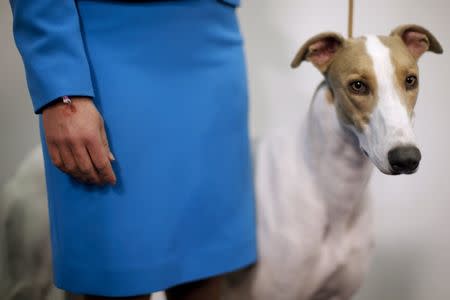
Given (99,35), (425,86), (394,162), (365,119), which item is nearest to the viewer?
(99,35)

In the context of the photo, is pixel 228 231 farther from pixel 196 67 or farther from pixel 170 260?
pixel 196 67

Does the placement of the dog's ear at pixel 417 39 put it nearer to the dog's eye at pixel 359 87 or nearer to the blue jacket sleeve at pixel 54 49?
the dog's eye at pixel 359 87

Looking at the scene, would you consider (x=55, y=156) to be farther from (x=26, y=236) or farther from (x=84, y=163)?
(x=26, y=236)

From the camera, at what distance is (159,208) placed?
0.95 meters

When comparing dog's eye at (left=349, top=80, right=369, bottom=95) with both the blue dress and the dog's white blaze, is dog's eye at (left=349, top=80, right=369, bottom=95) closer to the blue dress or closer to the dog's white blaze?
the dog's white blaze

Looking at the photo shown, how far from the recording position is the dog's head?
1026mm

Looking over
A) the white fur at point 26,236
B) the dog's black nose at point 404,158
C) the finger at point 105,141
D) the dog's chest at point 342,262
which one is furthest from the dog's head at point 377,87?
the white fur at point 26,236

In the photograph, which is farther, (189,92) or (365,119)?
(365,119)

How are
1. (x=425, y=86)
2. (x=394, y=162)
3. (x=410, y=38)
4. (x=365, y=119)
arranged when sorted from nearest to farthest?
(x=394, y=162) < (x=365, y=119) < (x=410, y=38) < (x=425, y=86)

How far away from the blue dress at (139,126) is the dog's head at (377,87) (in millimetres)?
278

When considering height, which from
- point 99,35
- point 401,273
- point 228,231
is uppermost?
point 99,35

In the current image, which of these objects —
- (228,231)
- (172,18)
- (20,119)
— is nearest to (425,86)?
(228,231)

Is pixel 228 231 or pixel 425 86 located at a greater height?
pixel 425 86

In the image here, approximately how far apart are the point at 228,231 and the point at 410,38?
0.62 meters
